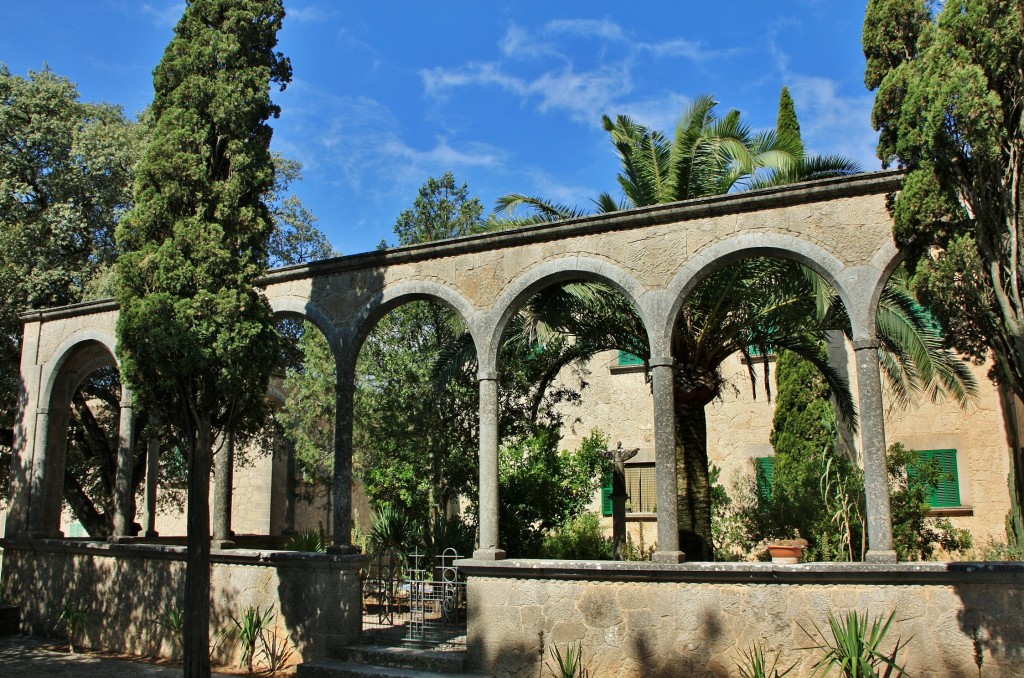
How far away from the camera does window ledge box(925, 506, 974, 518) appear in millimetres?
14617

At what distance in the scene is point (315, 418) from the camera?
15852 mm

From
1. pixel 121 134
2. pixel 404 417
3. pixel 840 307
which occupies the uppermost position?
pixel 121 134

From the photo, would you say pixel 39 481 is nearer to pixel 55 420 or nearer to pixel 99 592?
pixel 55 420

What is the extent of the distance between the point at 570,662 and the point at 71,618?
749 cm

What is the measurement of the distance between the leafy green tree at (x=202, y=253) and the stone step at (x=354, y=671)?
1106 mm

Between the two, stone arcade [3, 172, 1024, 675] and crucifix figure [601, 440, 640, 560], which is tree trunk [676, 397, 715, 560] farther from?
A: crucifix figure [601, 440, 640, 560]

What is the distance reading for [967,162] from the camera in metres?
6.63

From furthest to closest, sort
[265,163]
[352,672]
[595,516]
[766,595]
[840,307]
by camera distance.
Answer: [595,516] < [840,307] < [265,163] < [352,672] < [766,595]

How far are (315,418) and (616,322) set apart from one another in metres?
6.85

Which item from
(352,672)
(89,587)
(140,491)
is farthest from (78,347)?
(352,672)

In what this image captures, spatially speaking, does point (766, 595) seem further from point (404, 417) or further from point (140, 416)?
point (140, 416)

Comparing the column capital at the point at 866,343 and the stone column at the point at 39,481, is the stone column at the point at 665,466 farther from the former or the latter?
the stone column at the point at 39,481

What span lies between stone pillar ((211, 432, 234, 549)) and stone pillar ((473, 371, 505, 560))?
4014mm

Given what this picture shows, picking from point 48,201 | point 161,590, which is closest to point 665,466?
point 161,590
